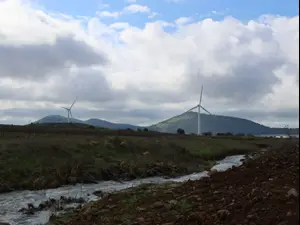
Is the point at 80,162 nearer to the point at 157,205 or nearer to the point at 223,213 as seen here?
the point at 157,205

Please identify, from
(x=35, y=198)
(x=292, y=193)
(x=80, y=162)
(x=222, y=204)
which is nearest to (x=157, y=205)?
(x=222, y=204)

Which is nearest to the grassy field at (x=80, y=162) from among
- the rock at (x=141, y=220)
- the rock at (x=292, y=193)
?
the rock at (x=141, y=220)

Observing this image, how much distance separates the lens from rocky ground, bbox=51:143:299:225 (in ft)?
35.1

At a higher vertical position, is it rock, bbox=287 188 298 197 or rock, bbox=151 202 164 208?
rock, bbox=287 188 298 197

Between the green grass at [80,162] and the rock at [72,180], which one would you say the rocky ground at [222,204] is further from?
the green grass at [80,162]

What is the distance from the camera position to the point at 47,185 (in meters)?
31.7

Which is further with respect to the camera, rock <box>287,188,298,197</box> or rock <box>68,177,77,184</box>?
rock <box>68,177,77,184</box>

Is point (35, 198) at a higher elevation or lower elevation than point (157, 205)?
lower

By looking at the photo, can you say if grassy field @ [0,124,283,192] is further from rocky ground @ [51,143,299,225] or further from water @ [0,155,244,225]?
rocky ground @ [51,143,299,225]

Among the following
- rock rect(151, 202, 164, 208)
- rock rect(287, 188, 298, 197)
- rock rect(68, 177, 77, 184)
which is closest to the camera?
rock rect(287, 188, 298, 197)

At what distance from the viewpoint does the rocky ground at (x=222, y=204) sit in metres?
10.7

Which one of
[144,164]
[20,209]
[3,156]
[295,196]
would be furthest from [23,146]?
[295,196]

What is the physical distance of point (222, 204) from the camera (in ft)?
41.6

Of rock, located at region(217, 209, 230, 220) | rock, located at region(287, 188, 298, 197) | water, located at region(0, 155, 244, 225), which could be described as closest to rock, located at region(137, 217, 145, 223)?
rock, located at region(217, 209, 230, 220)
